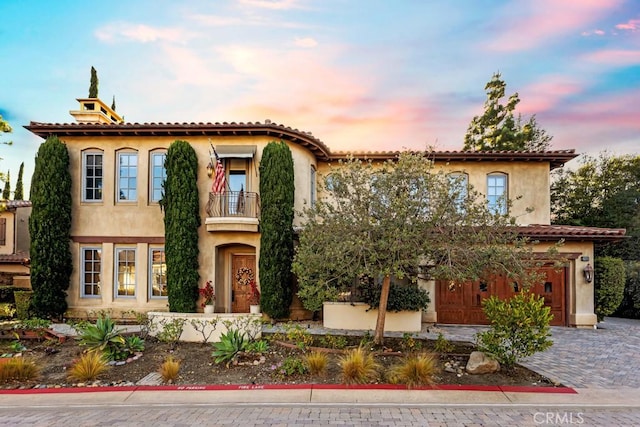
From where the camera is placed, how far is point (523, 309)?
25.3ft

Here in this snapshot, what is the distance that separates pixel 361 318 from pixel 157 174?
9.55 meters

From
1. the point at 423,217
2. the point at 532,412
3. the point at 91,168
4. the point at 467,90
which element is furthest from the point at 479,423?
the point at 91,168

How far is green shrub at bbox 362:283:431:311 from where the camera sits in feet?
40.9

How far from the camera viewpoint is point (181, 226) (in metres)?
13.6

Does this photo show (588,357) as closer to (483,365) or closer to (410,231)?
(483,365)

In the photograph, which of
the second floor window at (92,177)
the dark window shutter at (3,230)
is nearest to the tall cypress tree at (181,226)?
the second floor window at (92,177)

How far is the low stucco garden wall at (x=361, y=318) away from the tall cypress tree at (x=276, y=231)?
1.73 m

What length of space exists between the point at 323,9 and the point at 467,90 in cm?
713

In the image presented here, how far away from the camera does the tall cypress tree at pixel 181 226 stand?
44.5ft

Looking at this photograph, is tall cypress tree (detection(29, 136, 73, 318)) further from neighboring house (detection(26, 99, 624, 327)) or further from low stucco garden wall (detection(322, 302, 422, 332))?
low stucco garden wall (detection(322, 302, 422, 332))

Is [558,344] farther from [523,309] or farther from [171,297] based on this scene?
[171,297]

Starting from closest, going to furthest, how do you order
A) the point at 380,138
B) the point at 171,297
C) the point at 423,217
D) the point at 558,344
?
the point at 423,217
the point at 558,344
the point at 171,297
the point at 380,138

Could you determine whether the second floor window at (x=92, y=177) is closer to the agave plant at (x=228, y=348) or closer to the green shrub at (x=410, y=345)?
the agave plant at (x=228, y=348)

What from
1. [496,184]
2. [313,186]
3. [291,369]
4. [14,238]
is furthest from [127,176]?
[496,184]
